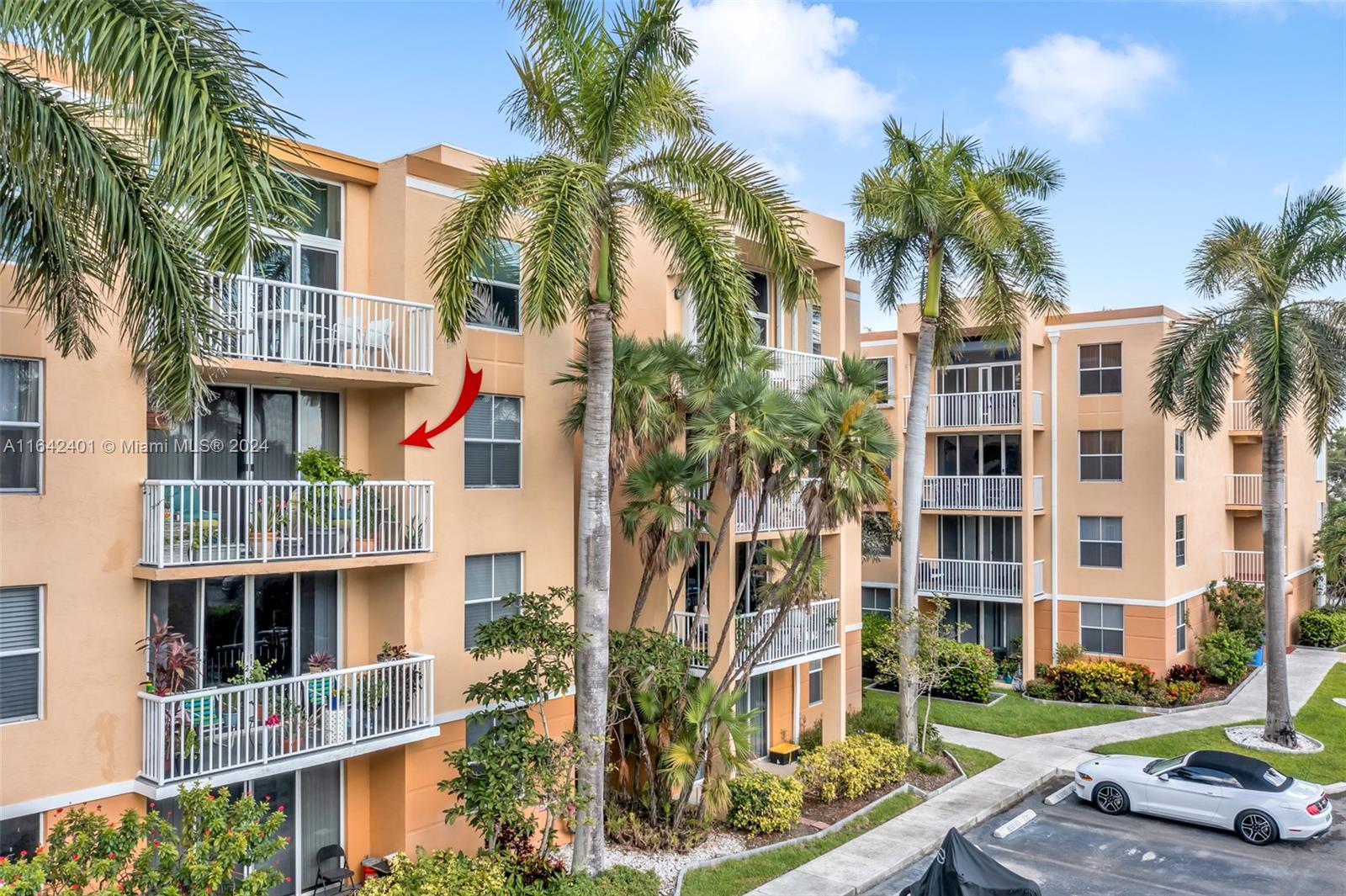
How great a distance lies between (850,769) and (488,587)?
7.73 meters

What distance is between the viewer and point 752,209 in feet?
42.6

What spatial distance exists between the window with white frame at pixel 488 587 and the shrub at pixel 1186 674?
2001cm

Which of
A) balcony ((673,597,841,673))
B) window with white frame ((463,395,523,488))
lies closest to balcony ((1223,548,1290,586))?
balcony ((673,597,841,673))

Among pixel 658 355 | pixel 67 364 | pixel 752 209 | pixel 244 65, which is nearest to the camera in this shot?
pixel 244 65

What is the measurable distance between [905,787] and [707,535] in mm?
6244

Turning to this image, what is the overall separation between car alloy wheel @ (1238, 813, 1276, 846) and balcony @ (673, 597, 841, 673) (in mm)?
7655

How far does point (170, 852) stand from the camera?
8.39m

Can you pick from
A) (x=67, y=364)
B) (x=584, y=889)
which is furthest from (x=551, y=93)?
(x=584, y=889)

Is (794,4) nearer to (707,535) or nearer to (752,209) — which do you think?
(752,209)

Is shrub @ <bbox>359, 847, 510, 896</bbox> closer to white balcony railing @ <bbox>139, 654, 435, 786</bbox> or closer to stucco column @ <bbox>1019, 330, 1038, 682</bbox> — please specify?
white balcony railing @ <bbox>139, 654, 435, 786</bbox>

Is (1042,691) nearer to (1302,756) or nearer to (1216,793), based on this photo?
(1302,756)

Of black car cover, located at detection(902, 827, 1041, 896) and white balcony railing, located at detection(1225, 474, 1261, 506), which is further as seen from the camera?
white balcony railing, located at detection(1225, 474, 1261, 506)

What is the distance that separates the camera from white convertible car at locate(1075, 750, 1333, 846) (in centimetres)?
1602

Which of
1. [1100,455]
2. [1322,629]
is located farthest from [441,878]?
[1322,629]
